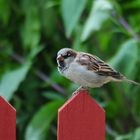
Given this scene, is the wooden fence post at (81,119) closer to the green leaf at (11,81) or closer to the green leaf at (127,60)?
the green leaf at (127,60)

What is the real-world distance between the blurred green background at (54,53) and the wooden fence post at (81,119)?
39.5 inches

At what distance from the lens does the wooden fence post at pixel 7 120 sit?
8.31ft

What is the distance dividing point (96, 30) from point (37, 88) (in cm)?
87

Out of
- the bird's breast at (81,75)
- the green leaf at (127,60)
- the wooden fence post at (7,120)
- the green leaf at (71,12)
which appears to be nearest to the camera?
the wooden fence post at (7,120)

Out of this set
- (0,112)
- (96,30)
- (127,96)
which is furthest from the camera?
(127,96)

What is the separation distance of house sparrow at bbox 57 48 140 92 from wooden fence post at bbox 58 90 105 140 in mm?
247

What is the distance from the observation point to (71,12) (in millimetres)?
3838

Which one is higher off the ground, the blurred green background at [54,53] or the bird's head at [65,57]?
the bird's head at [65,57]

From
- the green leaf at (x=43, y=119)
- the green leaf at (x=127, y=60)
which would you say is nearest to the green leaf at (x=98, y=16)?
the green leaf at (x=127, y=60)

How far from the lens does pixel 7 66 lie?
4.46 metres

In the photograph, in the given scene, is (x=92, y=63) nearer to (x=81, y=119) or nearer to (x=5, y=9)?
(x=81, y=119)

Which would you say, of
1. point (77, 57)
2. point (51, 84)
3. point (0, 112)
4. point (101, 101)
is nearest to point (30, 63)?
point (51, 84)

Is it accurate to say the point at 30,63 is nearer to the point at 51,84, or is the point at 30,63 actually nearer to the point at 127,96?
the point at 51,84

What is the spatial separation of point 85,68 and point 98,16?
0.88 m
